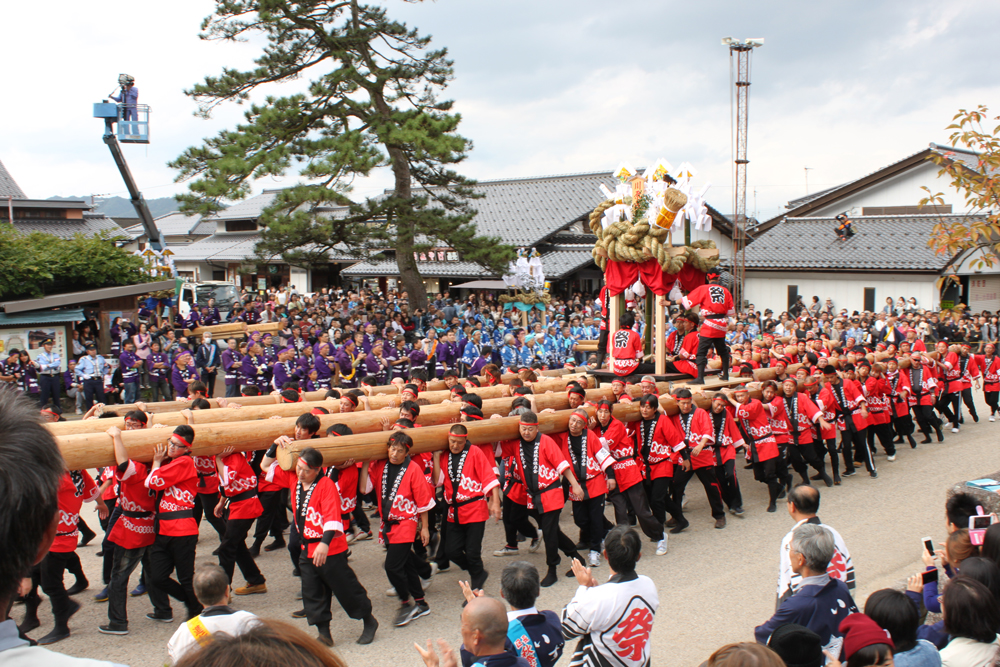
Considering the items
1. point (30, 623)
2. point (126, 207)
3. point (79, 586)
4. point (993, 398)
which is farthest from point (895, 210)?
point (126, 207)

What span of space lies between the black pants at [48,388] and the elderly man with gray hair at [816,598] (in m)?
13.6

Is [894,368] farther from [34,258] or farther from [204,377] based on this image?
[34,258]

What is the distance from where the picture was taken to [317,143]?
16672 millimetres

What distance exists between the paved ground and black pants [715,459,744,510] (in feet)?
0.87

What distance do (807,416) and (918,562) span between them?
2.70 metres

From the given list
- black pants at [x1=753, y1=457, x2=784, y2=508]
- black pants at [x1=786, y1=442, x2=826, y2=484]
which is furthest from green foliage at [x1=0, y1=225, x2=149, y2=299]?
black pants at [x1=786, y1=442, x2=826, y2=484]

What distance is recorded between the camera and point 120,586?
5883mm

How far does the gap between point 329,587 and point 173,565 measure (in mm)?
1410

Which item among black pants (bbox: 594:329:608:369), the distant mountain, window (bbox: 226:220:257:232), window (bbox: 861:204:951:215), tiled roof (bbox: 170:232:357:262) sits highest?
the distant mountain

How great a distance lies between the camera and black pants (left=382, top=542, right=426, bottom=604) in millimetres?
6047

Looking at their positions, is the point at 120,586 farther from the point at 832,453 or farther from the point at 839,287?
the point at 839,287

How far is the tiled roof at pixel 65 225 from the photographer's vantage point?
85.1 ft

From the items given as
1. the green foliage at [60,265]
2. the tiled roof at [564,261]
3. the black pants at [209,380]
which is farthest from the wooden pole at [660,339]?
the tiled roof at [564,261]

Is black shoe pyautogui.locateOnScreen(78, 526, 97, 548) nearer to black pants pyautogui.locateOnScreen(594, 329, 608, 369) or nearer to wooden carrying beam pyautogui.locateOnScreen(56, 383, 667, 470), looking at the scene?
wooden carrying beam pyautogui.locateOnScreen(56, 383, 667, 470)
